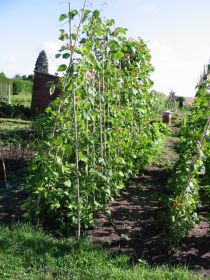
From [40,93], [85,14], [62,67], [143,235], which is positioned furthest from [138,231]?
[40,93]

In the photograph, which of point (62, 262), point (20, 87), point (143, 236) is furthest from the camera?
point (20, 87)

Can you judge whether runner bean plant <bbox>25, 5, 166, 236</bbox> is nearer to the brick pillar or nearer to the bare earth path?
the bare earth path

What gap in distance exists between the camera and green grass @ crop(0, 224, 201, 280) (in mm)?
3168

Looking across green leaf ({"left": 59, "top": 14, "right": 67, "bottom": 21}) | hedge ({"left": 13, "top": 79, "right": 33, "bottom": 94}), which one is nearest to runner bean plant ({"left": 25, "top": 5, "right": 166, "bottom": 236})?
green leaf ({"left": 59, "top": 14, "right": 67, "bottom": 21})

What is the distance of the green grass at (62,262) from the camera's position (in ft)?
10.4

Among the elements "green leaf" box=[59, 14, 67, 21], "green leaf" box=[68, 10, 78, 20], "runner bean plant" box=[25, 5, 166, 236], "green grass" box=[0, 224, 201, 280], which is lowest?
"green grass" box=[0, 224, 201, 280]

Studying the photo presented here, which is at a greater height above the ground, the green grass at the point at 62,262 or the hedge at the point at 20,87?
the hedge at the point at 20,87

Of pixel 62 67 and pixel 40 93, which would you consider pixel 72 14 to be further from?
pixel 40 93

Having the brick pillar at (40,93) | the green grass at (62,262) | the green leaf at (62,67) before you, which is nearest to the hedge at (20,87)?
the brick pillar at (40,93)

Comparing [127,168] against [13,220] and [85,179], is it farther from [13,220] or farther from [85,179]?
[13,220]

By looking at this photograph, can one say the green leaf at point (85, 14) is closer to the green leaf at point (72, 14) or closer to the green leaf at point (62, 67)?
the green leaf at point (72, 14)

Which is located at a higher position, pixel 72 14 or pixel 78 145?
pixel 72 14

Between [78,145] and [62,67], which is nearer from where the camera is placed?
[62,67]

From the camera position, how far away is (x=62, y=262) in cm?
335
